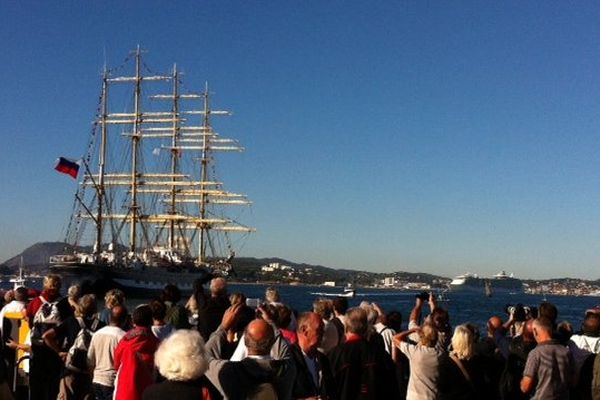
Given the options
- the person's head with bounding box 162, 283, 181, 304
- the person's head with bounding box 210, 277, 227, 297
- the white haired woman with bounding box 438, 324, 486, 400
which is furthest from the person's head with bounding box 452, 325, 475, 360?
the person's head with bounding box 162, 283, 181, 304

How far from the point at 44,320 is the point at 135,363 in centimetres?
256

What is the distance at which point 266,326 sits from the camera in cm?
539

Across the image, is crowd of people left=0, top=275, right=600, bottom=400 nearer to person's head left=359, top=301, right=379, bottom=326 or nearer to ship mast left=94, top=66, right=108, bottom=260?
person's head left=359, top=301, right=379, bottom=326

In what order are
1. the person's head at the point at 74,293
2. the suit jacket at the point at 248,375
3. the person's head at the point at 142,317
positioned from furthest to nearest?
1. the person's head at the point at 74,293
2. the person's head at the point at 142,317
3. the suit jacket at the point at 248,375

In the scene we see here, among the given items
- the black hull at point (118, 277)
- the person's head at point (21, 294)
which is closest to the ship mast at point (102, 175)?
the black hull at point (118, 277)

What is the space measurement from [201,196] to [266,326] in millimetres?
109864

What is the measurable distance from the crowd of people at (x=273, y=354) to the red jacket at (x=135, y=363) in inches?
0.4

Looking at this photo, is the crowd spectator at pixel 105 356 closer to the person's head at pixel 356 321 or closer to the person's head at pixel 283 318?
the person's head at pixel 283 318

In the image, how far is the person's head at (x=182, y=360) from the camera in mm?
4801

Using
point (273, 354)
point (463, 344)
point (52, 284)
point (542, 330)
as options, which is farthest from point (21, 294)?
point (542, 330)

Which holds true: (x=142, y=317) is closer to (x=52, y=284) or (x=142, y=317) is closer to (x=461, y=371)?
(x=52, y=284)

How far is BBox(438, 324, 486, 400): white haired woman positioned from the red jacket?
8.94ft

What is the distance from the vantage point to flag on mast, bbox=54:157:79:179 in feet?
202

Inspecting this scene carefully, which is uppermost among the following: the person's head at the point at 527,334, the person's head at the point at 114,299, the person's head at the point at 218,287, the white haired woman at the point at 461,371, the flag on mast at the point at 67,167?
the flag on mast at the point at 67,167
